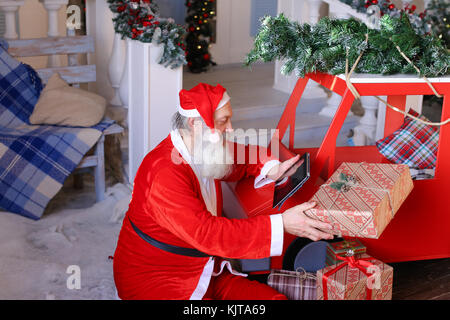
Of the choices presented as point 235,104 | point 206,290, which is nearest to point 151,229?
point 206,290

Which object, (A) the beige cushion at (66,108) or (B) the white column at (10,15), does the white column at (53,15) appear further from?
(A) the beige cushion at (66,108)

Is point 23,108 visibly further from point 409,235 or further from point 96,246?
point 409,235

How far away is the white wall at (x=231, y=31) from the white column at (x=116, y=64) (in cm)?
283

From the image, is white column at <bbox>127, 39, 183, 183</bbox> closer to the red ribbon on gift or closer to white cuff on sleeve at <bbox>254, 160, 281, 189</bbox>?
white cuff on sleeve at <bbox>254, 160, 281, 189</bbox>

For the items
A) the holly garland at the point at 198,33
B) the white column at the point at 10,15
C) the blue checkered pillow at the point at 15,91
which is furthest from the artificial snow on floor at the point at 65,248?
the holly garland at the point at 198,33

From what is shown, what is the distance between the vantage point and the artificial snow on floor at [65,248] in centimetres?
282

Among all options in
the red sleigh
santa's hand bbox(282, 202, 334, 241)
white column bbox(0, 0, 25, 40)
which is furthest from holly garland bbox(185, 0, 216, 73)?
santa's hand bbox(282, 202, 334, 241)

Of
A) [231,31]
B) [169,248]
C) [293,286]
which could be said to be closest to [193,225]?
[169,248]

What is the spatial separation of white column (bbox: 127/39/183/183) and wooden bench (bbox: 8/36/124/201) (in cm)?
23

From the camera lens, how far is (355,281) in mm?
2273

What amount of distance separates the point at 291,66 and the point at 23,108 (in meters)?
1.99

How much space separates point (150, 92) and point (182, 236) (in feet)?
5.22

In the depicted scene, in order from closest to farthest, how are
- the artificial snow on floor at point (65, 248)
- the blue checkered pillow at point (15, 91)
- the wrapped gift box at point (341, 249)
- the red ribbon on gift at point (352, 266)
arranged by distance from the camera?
the red ribbon on gift at point (352, 266) < the wrapped gift box at point (341, 249) < the artificial snow on floor at point (65, 248) < the blue checkered pillow at point (15, 91)

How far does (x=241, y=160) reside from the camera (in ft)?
8.94
